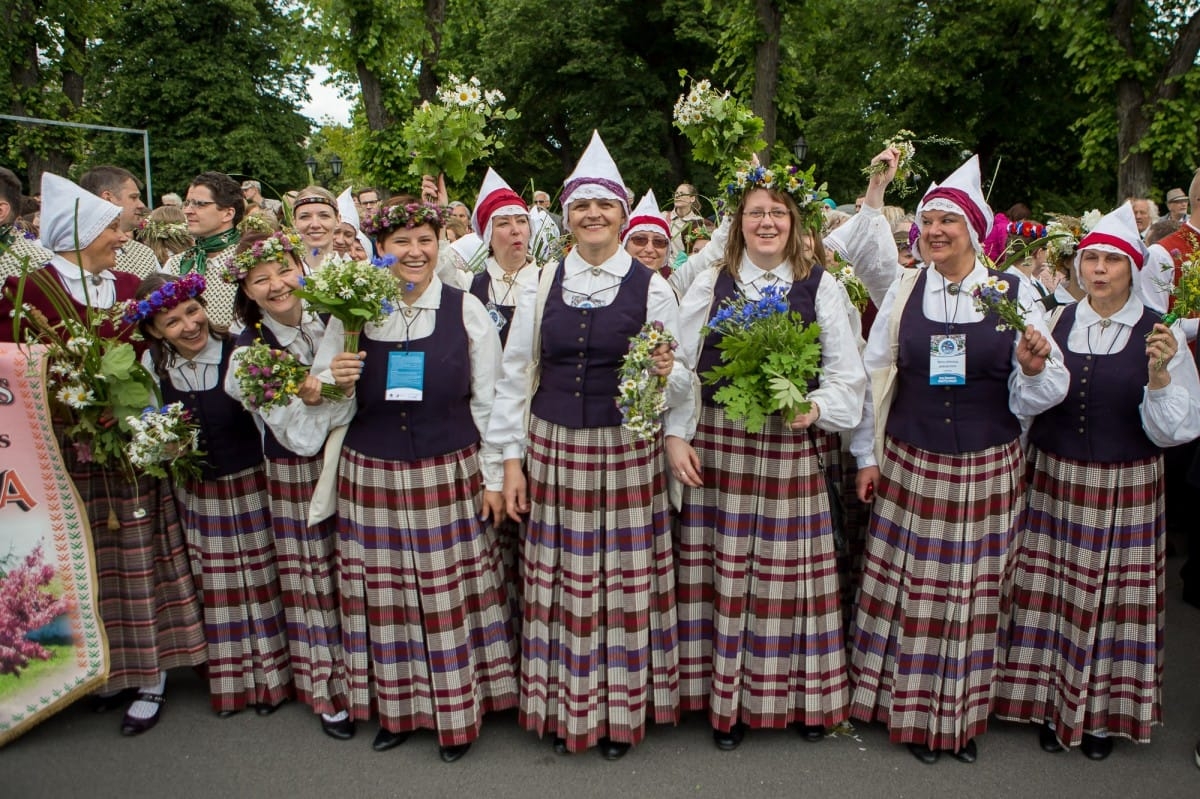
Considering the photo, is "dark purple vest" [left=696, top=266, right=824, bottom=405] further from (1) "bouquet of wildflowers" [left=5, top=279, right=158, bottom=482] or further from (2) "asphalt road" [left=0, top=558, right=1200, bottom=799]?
(1) "bouquet of wildflowers" [left=5, top=279, right=158, bottom=482]

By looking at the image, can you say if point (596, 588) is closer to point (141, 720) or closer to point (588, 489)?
point (588, 489)

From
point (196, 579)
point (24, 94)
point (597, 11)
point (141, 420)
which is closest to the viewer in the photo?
point (141, 420)

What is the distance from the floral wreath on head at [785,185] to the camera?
11.3 ft

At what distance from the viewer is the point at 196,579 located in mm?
3977

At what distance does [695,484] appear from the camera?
3.35m

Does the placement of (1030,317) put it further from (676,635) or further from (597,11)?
(597,11)

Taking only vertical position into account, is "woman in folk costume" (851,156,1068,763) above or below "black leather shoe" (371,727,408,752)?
above

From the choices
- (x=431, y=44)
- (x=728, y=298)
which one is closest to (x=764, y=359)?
(x=728, y=298)

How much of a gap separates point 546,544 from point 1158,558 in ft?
8.20

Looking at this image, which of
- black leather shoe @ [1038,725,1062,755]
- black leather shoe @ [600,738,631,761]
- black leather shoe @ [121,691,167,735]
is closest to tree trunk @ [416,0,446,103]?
black leather shoe @ [121,691,167,735]

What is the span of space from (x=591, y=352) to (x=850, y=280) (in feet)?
6.15

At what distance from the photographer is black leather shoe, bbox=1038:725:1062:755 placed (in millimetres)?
3592

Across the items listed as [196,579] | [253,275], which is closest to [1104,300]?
[253,275]

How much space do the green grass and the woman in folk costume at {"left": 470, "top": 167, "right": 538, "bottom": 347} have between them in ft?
8.23
